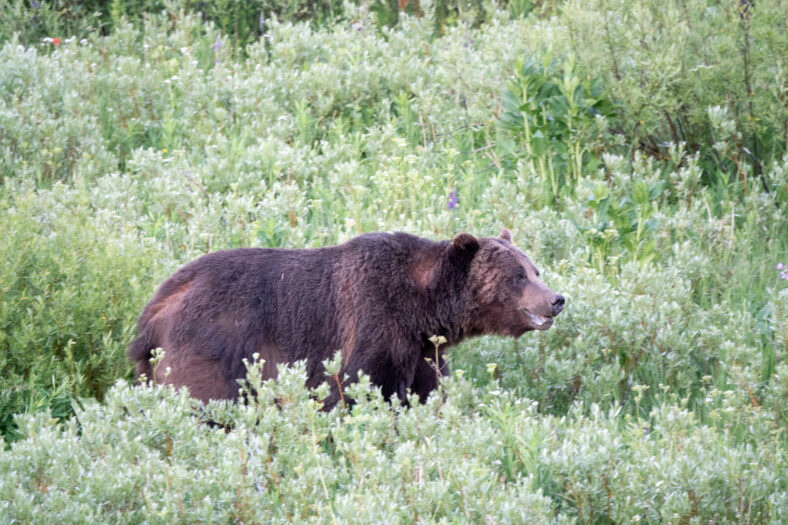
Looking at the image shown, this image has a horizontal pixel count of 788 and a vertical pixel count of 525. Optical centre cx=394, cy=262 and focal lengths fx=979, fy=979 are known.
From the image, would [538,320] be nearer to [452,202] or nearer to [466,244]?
[466,244]

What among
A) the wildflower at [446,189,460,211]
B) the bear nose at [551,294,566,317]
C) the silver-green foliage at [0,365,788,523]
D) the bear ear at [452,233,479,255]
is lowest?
the silver-green foliage at [0,365,788,523]

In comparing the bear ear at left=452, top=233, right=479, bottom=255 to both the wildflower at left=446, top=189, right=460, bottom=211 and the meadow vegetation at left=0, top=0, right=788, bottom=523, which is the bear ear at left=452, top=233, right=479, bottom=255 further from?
the wildflower at left=446, top=189, right=460, bottom=211

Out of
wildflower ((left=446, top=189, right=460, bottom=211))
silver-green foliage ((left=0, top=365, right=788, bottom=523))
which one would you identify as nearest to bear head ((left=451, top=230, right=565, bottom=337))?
silver-green foliage ((left=0, top=365, right=788, bottom=523))

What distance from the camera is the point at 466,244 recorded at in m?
6.00

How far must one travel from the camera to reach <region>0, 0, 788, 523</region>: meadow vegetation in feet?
14.9

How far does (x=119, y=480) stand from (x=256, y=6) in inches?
368

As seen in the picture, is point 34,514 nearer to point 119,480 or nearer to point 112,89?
point 119,480

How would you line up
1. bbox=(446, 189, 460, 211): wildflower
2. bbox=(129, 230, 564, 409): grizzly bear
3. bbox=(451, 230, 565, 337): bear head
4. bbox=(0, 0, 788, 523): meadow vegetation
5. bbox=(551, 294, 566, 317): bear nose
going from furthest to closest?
bbox=(446, 189, 460, 211): wildflower
bbox=(451, 230, 565, 337): bear head
bbox=(551, 294, 566, 317): bear nose
bbox=(129, 230, 564, 409): grizzly bear
bbox=(0, 0, 788, 523): meadow vegetation

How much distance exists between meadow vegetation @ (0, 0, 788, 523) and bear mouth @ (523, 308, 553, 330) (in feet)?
1.21

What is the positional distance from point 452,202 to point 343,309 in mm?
2867

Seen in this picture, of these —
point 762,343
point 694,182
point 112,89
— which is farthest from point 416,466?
point 112,89

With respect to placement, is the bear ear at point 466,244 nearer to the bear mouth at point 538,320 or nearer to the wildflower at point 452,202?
the bear mouth at point 538,320

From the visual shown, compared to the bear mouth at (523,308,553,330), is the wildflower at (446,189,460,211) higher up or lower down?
higher up

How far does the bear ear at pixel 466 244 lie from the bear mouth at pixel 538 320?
0.49 m
